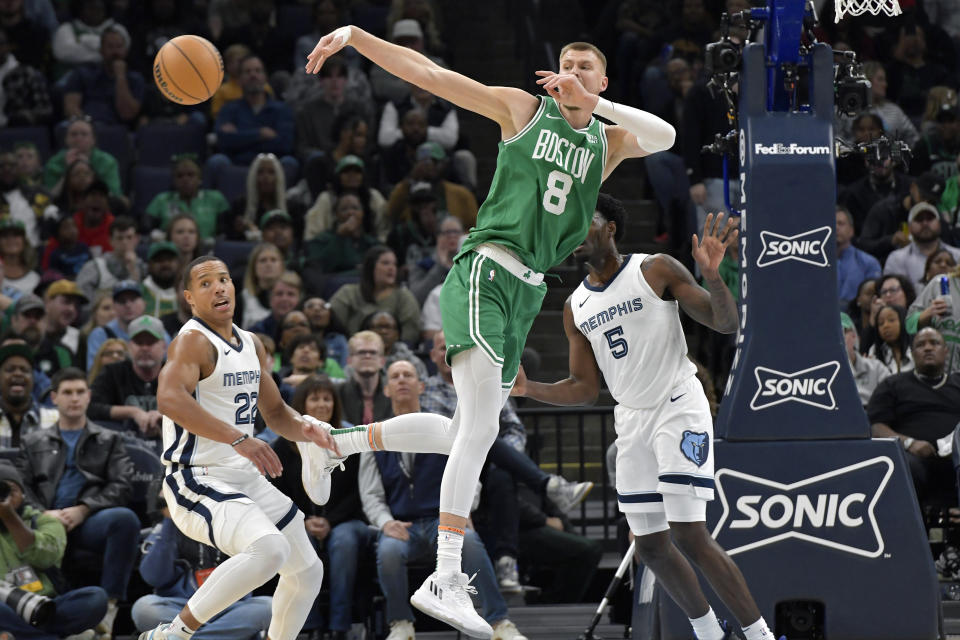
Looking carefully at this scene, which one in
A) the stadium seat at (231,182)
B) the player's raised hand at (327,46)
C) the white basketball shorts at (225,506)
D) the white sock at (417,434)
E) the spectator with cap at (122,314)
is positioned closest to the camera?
the player's raised hand at (327,46)

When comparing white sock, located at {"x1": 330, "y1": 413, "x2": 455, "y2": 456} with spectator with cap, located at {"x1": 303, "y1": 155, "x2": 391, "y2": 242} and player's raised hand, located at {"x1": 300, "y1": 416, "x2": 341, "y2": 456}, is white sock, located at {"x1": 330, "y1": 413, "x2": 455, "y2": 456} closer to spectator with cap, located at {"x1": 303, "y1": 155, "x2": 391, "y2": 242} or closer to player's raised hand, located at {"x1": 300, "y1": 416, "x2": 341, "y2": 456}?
player's raised hand, located at {"x1": 300, "y1": 416, "x2": 341, "y2": 456}

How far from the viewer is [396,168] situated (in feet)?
42.6

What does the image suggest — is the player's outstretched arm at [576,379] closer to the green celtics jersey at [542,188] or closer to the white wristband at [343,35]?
the green celtics jersey at [542,188]

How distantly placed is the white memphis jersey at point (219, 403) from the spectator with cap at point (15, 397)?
2.75m

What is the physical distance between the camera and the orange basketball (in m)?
6.68

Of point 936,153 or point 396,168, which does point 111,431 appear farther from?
point 936,153

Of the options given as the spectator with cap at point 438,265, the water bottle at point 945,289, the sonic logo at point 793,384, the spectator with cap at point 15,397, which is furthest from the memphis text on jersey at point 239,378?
the water bottle at point 945,289

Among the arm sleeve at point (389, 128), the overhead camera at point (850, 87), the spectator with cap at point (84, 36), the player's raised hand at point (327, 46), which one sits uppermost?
the spectator with cap at point (84, 36)

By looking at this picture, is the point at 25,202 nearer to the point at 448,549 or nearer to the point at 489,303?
the point at 489,303

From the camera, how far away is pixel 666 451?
6289 millimetres

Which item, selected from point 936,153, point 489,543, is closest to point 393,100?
point 936,153

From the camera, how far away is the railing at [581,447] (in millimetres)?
9664

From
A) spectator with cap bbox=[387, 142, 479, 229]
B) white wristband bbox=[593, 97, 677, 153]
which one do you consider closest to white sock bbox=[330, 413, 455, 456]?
white wristband bbox=[593, 97, 677, 153]

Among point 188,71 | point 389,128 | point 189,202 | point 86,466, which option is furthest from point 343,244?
point 188,71
